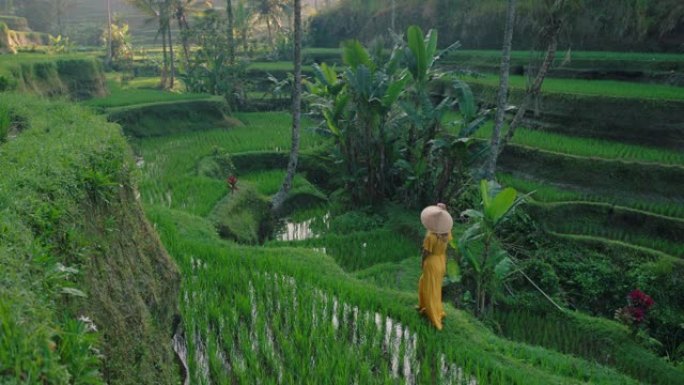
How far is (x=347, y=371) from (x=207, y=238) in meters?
3.30

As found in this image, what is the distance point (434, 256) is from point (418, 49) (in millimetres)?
4594

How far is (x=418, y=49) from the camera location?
7.96 metres

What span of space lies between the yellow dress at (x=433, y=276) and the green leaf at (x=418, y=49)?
444cm

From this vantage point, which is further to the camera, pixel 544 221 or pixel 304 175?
pixel 304 175

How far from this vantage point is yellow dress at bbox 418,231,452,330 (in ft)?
13.6

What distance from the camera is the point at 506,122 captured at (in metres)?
12.9

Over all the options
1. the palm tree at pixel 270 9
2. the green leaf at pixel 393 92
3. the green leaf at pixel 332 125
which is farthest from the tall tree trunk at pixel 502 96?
the palm tree at pixel 270 9

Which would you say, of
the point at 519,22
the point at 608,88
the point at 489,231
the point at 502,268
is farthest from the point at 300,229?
the point at 519,22

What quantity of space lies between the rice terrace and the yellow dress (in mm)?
18

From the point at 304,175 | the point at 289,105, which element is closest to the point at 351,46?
the point at 304,175

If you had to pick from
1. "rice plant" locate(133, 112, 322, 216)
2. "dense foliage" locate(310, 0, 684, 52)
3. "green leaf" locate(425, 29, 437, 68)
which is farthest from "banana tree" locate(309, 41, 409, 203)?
"dense foliage" locate(310, 0, 684, 52)

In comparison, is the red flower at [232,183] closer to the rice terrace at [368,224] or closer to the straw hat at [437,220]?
the rice terrace at [368,224]

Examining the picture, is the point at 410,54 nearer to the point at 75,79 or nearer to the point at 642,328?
the point at 642,328

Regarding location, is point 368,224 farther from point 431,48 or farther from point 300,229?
point 431,48
